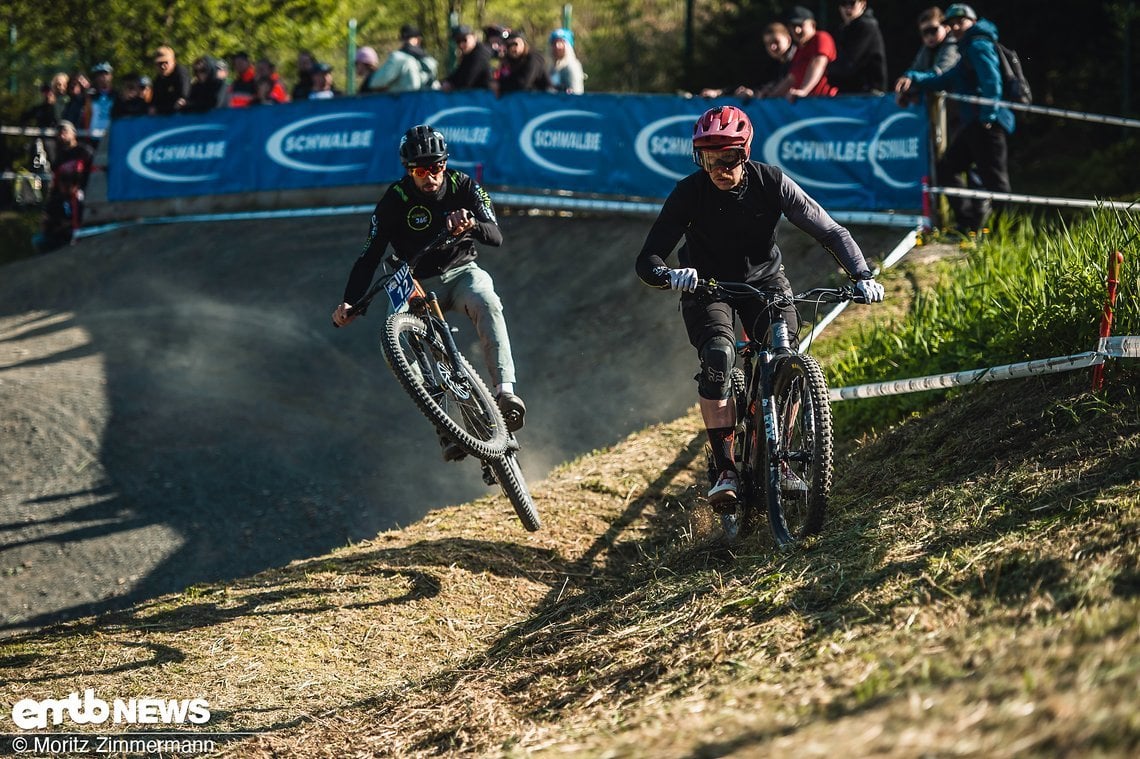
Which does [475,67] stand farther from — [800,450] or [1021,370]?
[800,450]

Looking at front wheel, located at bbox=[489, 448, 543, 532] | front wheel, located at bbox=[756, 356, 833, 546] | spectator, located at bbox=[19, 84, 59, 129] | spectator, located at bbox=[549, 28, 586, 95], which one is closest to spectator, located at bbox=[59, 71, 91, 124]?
spectator, located at bbox=[19, 84, 59, 129]

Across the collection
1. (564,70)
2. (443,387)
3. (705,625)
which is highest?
(564,70)

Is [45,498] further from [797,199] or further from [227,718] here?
[797,199]

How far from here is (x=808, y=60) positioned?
13.7 m

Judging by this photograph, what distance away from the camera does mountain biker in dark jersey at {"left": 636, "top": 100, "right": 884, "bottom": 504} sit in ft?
21.6

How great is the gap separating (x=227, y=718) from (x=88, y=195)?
47.6 feet

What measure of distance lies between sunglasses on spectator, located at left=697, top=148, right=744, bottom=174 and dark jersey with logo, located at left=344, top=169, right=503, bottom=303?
195 cm

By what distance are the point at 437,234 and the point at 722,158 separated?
240 cm

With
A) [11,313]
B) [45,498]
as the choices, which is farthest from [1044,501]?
[11,313]

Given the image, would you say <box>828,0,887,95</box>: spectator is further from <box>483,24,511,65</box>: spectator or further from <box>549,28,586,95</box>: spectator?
<box>483,24,511,65</box>: spectator

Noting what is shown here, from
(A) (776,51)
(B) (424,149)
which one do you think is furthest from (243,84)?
(B) (424,149)

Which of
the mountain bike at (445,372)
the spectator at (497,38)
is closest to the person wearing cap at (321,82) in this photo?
the spectator at (497,38)

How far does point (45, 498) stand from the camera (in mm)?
10648

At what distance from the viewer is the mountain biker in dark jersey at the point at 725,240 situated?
21.6ft
